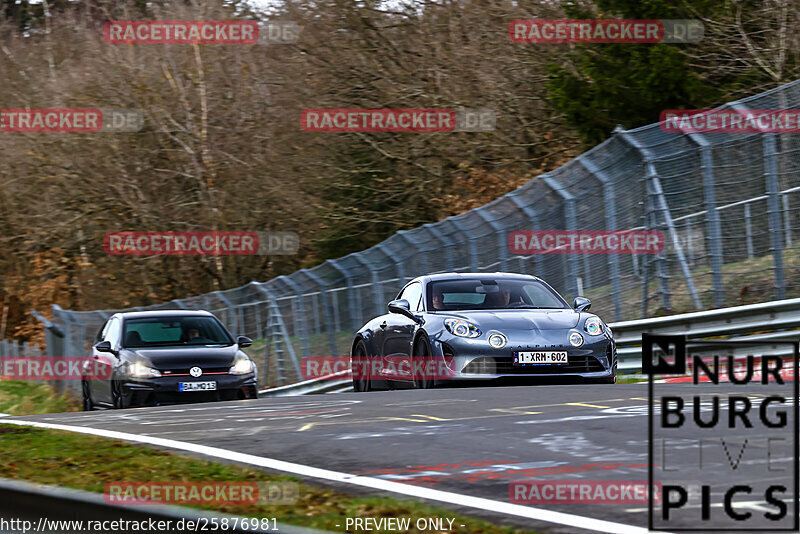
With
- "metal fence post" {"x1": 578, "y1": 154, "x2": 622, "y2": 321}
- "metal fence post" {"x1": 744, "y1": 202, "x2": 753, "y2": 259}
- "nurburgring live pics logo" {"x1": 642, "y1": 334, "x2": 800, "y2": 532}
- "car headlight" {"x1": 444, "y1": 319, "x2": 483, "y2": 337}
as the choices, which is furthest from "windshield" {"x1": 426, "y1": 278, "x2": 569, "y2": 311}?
"nurburgring live pics logo" {"x1": 642, "y1": 334, "x2": 800, "y2": 532}

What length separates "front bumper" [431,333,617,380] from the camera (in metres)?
12.8

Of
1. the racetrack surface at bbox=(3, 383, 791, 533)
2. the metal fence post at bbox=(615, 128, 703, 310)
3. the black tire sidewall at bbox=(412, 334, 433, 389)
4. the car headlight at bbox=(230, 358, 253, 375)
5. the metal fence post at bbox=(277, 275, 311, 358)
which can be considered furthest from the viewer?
the metal fence post at bbox=(277, 275, 311, 358)

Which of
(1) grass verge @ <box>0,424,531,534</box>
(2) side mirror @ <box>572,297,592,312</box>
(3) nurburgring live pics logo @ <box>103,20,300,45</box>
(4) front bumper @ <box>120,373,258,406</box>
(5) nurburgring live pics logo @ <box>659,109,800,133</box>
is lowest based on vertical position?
(4) front bumper @ <box>120,373,258,406</box>

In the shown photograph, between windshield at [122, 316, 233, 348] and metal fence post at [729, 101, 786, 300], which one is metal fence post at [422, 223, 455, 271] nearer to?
windshield at [122, 316, 233, 348]

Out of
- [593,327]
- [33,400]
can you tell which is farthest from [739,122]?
[33,400]

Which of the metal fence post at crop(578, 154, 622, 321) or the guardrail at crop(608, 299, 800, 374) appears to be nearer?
the guardrail at crop(608, 299, 800, 374)

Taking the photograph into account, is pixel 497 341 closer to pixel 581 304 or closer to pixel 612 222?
pixel 581 304

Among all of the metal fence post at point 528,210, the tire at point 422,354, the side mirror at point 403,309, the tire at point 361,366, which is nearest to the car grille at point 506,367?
the tire at point 422,354

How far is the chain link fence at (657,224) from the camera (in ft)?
48.6

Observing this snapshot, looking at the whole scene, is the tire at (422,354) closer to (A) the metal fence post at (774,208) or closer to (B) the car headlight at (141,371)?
(B) the car headlight at (141,371)

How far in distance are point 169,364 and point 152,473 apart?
28.4 ft

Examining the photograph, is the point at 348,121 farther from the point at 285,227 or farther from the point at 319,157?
the point at 285,227

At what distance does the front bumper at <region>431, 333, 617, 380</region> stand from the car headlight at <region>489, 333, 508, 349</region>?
0.04 m

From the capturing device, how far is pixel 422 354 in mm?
13508
